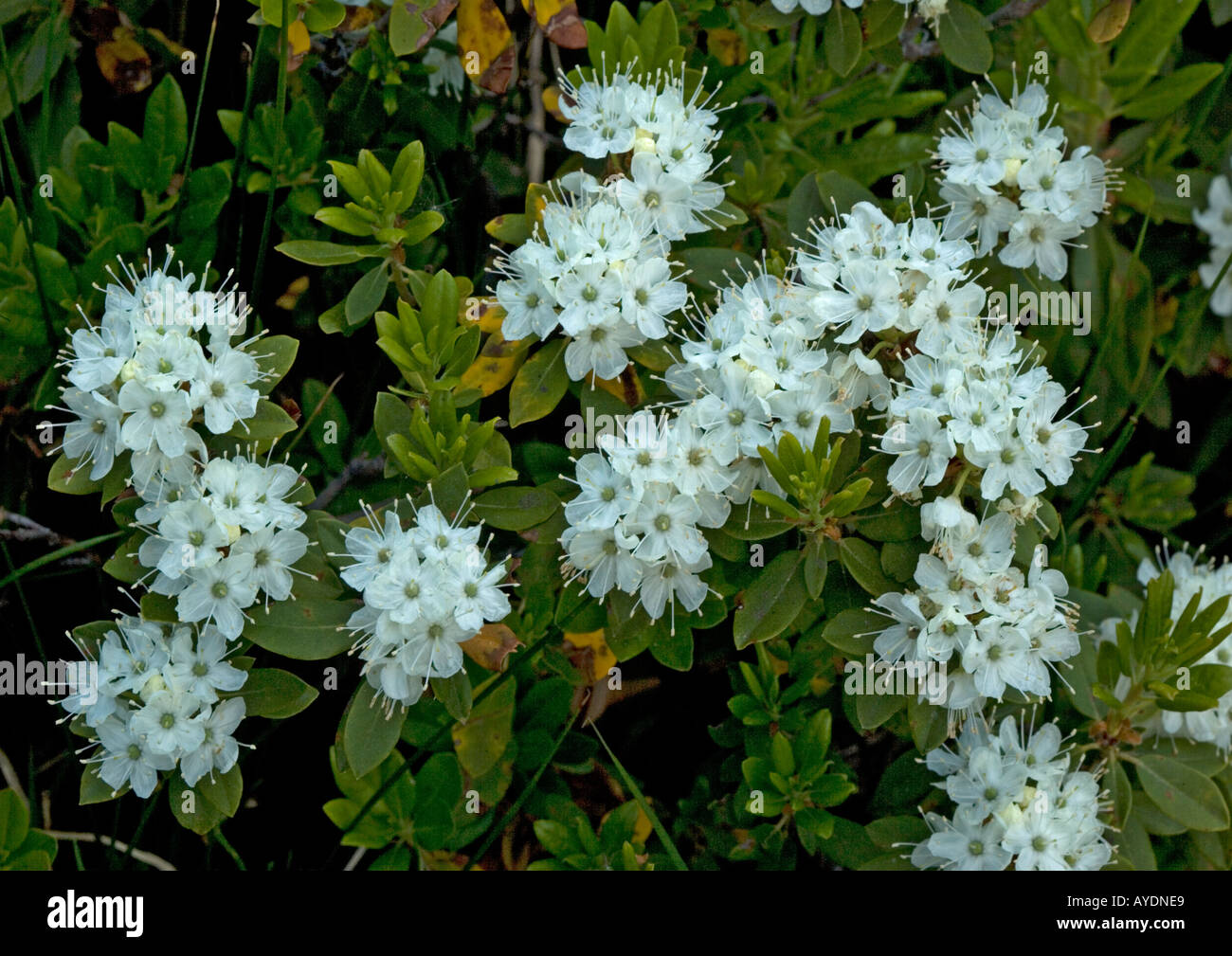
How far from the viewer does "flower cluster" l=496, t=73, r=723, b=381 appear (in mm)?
2115

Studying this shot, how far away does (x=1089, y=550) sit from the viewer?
3004 mm

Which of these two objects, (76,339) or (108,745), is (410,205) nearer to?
(76,339)

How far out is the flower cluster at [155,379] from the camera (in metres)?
1.98

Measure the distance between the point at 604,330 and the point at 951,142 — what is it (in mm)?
878

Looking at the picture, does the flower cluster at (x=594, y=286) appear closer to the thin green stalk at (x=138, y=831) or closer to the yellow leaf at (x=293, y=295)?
the yellow leaf at (x=293, y=295)

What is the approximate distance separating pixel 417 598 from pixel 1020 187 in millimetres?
1463

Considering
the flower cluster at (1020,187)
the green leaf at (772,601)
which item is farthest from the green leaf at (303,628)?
the flower cluster at (1020,187)

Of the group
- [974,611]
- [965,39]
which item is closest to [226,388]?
[974,611]

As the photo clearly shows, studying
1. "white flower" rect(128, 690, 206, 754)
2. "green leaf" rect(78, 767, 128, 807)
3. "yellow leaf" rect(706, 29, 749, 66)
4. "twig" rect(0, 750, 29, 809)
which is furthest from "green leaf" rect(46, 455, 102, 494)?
"yellow leaf" rect(706, 29, 749, 66)

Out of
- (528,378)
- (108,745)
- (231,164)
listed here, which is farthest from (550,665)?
(231,164)

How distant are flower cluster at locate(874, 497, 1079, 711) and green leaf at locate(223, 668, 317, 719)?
3.40 ft

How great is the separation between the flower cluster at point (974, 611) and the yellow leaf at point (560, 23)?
1.27 m

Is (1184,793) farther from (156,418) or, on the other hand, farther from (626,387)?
(156,418)

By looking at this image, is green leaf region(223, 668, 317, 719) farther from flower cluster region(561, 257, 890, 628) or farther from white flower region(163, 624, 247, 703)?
flower cluster region(561, 257, 890, 628)
